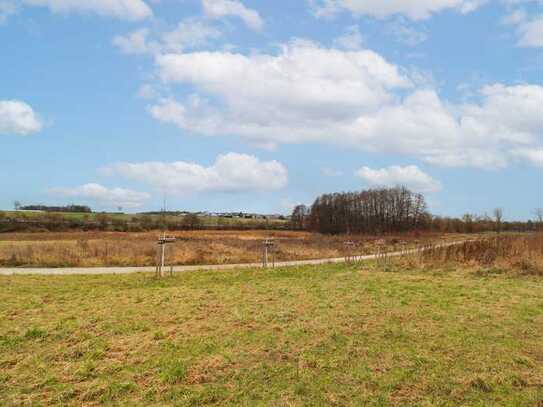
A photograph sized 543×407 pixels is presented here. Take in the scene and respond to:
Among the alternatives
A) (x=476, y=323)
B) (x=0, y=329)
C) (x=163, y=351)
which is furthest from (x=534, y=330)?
(x=0, y=329)

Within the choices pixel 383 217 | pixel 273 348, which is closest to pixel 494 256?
pixel 273 348

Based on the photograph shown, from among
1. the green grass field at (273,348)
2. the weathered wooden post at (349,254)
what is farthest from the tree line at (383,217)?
the green grass field at (273,348)

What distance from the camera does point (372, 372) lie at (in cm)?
604

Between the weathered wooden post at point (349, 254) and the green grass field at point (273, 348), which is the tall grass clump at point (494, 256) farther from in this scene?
the green grass field at point (273, 348)

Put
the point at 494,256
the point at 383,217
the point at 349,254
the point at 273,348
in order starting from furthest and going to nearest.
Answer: the point at 383,217
the point at 349,254
the point at 494,256
the point at 273,348

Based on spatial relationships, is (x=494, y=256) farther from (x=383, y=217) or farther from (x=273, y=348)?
(x=383, y=217)

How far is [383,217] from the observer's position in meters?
93.6

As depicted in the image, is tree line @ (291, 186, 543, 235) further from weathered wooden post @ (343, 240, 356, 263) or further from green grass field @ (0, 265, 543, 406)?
green grass field @ (0, 265, 543, 406)

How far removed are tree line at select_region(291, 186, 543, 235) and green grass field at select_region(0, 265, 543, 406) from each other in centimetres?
8070

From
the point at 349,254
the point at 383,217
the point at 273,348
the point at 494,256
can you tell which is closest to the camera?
the point at 273,348

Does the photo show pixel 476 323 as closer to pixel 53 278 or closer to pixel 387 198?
pixel 53 278

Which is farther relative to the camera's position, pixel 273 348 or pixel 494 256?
pixel 494 256

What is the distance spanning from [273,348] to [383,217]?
8940 cm

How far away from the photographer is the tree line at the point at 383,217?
9119 cm
